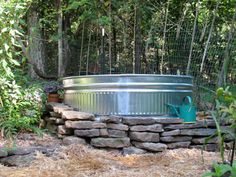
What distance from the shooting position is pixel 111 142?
3684 millimetres

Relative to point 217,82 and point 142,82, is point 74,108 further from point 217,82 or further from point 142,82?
point 217,82

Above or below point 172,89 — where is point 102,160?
below

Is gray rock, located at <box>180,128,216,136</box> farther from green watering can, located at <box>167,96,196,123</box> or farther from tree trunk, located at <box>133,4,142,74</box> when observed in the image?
tree trunk, located at <box>133,4,142,74</box>

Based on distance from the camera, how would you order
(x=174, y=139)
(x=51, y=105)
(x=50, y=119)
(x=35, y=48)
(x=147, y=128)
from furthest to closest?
1. (x=35, y=48)
2. (x=51, y=105)
3. (x=50, y=119)
4. (x=174, y=139)
5. (x=147, y=128)

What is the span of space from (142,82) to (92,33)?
280cm

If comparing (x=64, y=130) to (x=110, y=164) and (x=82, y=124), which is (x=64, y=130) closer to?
(x=82, y=124)

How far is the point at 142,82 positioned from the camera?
12.9 ft

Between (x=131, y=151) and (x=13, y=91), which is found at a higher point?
(x=13, y=91)

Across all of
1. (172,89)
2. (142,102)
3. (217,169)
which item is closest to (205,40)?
(172,89)

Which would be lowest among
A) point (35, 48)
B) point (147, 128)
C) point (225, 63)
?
point (147, 128)

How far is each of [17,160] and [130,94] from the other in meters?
1.38

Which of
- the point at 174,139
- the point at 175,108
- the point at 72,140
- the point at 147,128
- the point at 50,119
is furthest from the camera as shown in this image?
the point at 50,119

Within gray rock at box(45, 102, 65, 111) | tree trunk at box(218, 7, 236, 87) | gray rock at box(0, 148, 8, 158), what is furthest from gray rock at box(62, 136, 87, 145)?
tree trunk at box(218, 7, 236, 87)

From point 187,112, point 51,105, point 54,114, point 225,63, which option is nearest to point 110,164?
point 187,112
